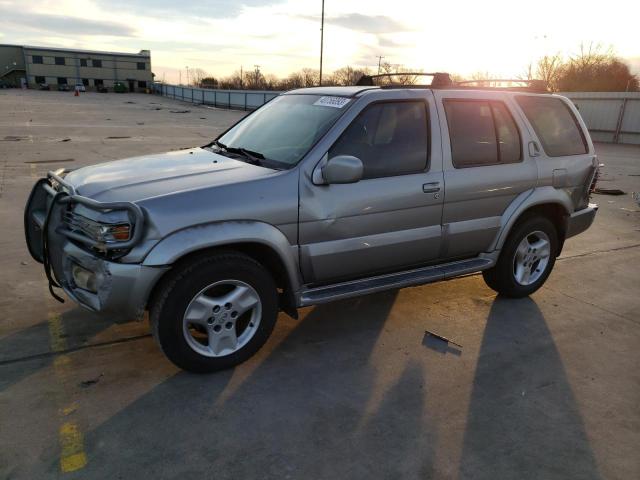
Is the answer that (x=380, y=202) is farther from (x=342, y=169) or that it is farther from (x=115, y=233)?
(x=115, y=233)

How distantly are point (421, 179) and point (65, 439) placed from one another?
2.91 m

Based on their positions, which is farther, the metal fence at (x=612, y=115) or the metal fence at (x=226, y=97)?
the metal fence at (x=226, y=97)

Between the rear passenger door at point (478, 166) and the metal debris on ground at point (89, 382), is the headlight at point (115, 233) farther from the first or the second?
the rear passenger door at point (478, 166)

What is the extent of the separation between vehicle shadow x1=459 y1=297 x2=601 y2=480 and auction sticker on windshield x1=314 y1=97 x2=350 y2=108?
2179mm

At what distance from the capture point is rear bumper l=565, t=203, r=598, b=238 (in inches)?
191

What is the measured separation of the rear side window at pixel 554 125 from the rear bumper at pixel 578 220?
1.99 feet

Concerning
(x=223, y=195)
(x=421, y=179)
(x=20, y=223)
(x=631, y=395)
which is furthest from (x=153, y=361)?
(x=20, y=223)

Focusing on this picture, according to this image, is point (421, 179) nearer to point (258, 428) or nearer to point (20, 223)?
point (258, 428)

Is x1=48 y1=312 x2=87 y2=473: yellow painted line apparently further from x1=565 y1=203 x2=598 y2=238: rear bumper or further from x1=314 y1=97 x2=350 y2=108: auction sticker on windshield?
x1=565 y1=203 x2=598 y2=238: rear bumper

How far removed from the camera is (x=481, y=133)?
165 inches

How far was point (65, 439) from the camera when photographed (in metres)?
2.68

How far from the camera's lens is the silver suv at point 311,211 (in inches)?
118

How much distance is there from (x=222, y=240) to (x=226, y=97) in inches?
1744

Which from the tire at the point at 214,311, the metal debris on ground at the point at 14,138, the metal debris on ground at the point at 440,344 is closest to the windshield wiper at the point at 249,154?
the tire at the point at 214,311
